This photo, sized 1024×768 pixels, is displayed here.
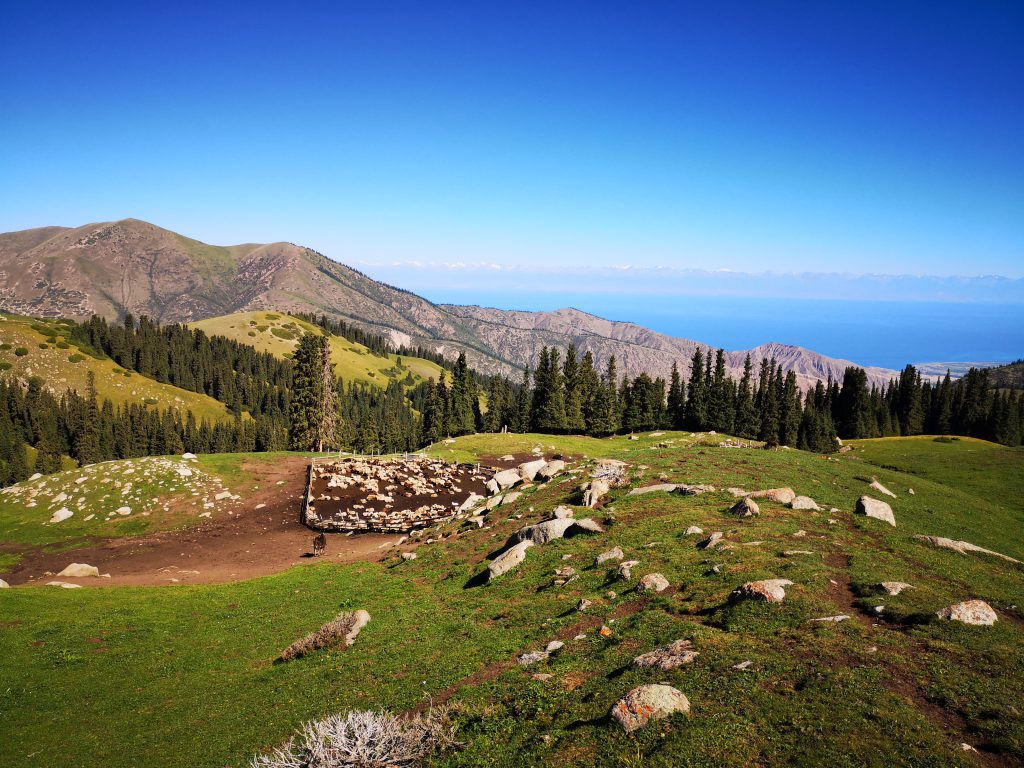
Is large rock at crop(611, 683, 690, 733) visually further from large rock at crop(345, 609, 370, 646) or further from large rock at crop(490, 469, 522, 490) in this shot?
large rock at crop(490, 469, 522, 490)

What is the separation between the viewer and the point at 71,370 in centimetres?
17638

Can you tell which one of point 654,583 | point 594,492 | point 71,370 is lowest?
point 71,370

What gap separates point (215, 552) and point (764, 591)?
38894 millimetres

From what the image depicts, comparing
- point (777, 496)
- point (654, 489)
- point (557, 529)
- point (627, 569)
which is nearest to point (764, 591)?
point (627, 569)

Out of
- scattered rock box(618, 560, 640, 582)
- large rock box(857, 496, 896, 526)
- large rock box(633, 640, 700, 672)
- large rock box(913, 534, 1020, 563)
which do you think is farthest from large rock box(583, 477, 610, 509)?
large rock box(913, 534, 1020, 563)

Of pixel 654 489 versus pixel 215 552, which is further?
pixel 215 552

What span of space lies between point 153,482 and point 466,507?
31.5 m

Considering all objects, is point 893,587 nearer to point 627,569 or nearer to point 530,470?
point 627,569

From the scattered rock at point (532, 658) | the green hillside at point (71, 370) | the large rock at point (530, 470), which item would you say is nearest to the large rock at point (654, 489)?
the large rock at point (530, 470)

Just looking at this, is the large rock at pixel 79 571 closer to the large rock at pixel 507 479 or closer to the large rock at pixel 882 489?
the large rock at pixel 507 479

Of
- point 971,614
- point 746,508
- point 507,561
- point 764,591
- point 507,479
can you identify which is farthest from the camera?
point 507,479

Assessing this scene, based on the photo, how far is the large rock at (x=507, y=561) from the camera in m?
24.1

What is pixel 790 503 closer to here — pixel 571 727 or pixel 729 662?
pixel 729 662

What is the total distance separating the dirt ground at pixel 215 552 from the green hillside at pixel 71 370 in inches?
6579
